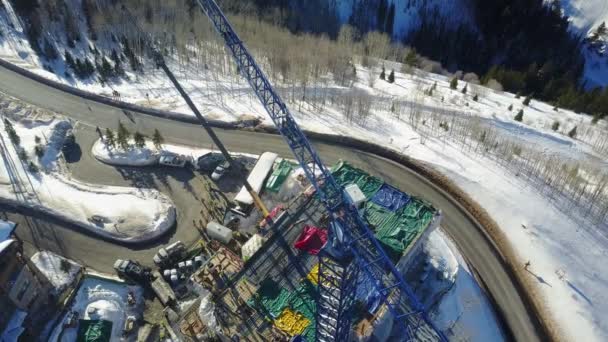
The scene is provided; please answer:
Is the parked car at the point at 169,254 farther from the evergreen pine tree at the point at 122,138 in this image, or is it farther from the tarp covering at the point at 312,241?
the evergreen pine tree at the point at 122,138

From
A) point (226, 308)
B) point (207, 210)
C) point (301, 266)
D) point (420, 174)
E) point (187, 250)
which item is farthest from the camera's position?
point (420, 174)

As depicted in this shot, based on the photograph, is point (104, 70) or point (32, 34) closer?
point (104, 70)

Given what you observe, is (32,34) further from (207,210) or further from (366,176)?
(366,176)

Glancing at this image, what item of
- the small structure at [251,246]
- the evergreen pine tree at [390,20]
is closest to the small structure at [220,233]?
the small structure at [251,246]

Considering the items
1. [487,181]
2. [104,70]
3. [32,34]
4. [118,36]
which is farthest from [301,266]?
[32,34]

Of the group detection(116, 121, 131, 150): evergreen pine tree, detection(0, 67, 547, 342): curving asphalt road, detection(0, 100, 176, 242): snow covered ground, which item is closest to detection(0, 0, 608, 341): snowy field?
detection(0, 67, 547, 342): curving asphalt road

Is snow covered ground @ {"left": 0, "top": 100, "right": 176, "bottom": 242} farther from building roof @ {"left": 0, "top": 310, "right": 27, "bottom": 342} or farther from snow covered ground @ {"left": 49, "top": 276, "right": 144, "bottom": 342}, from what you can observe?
building roof @ {"left": 0, "top": 310, "right": 27, "bottom": 342}
